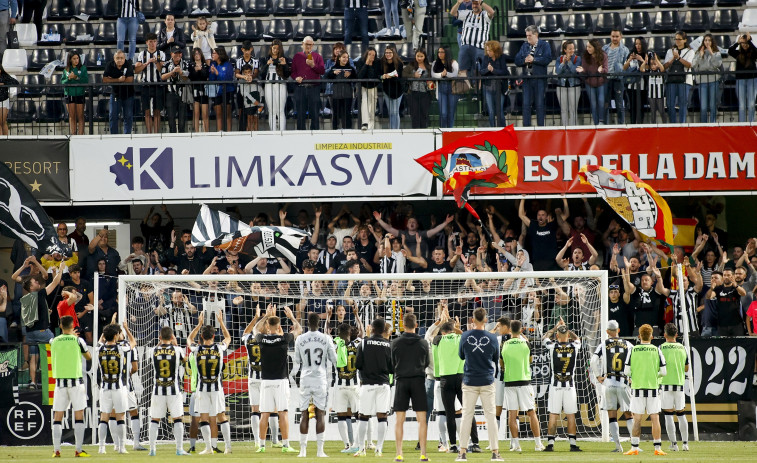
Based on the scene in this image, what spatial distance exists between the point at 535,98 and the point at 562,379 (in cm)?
571

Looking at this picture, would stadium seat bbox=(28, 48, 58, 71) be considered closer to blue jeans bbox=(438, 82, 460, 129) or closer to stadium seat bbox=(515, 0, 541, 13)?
blue jeans bbox=(438, 82, 460, 129)

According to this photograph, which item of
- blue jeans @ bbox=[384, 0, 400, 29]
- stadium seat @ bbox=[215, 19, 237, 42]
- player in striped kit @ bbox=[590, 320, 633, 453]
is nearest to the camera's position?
player in striped kit @ bbox=[590, 320, 633, 453]

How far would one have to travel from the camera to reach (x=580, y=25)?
76.0 ft

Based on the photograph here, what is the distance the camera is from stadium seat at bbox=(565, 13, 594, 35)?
23.1 meters

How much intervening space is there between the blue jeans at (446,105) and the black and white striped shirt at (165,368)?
22.0 feet

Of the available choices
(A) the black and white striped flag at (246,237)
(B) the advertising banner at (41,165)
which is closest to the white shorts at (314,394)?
(A) the black and white striped flag at (246,237)

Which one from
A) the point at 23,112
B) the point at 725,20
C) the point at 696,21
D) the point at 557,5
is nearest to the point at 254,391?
the point at 23,112

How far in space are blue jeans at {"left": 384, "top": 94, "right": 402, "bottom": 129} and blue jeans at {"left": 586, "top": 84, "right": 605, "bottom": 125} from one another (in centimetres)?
316

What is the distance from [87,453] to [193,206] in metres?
7.63

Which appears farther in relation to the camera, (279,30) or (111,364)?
(279,30)

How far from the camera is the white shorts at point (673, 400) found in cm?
1586

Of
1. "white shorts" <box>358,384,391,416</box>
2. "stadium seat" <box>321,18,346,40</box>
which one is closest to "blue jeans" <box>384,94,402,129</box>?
"stadium seat" <box>321,18,346,40</box>

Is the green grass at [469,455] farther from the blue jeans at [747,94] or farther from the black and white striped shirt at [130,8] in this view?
the black and white striped shirt at [130,8]

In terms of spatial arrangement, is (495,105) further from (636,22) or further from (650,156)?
(636,22)
